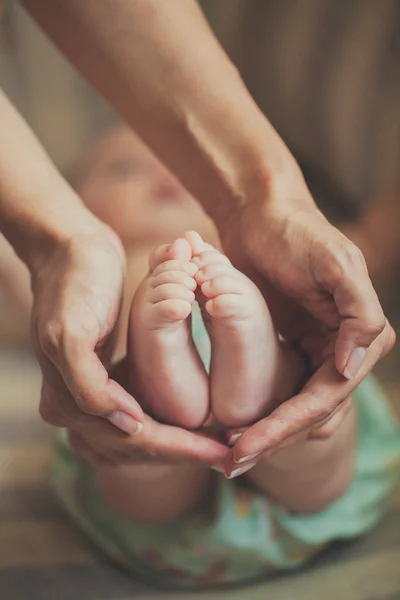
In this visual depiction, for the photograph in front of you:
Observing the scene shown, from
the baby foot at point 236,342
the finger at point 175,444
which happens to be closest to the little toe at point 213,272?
the baby foot at point 236,342

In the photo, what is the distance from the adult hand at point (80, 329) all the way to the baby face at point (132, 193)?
234 millimetres

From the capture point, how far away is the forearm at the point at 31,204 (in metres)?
0.46

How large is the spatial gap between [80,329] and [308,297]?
0.17 metres

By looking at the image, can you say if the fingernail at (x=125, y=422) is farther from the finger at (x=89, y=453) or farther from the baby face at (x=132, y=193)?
the baby face at (x=132, y=193)

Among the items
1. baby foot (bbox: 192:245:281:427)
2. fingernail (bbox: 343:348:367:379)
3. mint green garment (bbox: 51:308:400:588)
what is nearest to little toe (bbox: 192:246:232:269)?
baby foot (bbox: 192:245:281:427)

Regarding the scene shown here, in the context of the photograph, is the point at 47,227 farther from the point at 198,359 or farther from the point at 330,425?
the point at 330,425

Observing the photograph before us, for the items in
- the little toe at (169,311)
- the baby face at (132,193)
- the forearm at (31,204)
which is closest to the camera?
the little toe at (169,311)

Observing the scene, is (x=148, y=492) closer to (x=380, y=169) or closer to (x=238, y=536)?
(x=238, y=536)

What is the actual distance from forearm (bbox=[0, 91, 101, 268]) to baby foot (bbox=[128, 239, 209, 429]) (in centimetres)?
10

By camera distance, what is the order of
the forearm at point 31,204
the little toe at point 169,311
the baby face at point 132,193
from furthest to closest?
the baby face at point 132,193 → the forearm at point 31,204 → the little toe at point 169,311

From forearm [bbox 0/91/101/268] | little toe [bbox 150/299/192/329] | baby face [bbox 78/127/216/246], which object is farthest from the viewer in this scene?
baby face [bbox 78/127/216/246]

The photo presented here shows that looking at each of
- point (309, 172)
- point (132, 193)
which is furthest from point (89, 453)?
point (132, 193)

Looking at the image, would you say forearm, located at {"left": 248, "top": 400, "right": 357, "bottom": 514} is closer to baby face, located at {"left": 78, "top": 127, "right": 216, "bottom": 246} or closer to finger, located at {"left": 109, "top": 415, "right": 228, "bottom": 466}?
finger, located at {"left": 109, "top": 415, "right": 228, "bottom": 466}

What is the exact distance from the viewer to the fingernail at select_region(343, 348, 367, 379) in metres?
0.40
